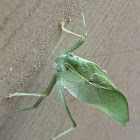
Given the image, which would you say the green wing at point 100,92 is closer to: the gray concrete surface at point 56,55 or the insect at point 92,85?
the insect at point 92,85

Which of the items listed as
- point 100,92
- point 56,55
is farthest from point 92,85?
point 56,55

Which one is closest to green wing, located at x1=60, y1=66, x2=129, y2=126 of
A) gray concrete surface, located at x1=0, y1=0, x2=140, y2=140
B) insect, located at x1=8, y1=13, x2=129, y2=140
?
insect, located at x1=8, y1=13, x2=129, y2=140

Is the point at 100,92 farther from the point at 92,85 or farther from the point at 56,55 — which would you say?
the point at 56,55

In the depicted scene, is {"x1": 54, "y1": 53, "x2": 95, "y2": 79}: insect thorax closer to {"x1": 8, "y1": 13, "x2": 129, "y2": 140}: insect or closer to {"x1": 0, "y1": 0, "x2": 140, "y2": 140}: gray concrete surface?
{"x1": 8, "y1": 13, "x2": 129, "y2": 140}: insect

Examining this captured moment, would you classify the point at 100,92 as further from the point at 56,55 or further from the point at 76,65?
the point at 56,55

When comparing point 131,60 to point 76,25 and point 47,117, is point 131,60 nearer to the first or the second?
point 76,25

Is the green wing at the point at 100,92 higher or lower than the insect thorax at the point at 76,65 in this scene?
lower

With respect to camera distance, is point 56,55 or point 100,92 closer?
point 100,92

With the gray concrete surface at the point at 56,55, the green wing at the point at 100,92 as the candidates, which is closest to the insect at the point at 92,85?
the green wing at the point at 100,92

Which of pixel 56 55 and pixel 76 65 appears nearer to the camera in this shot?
pixel 76 65
